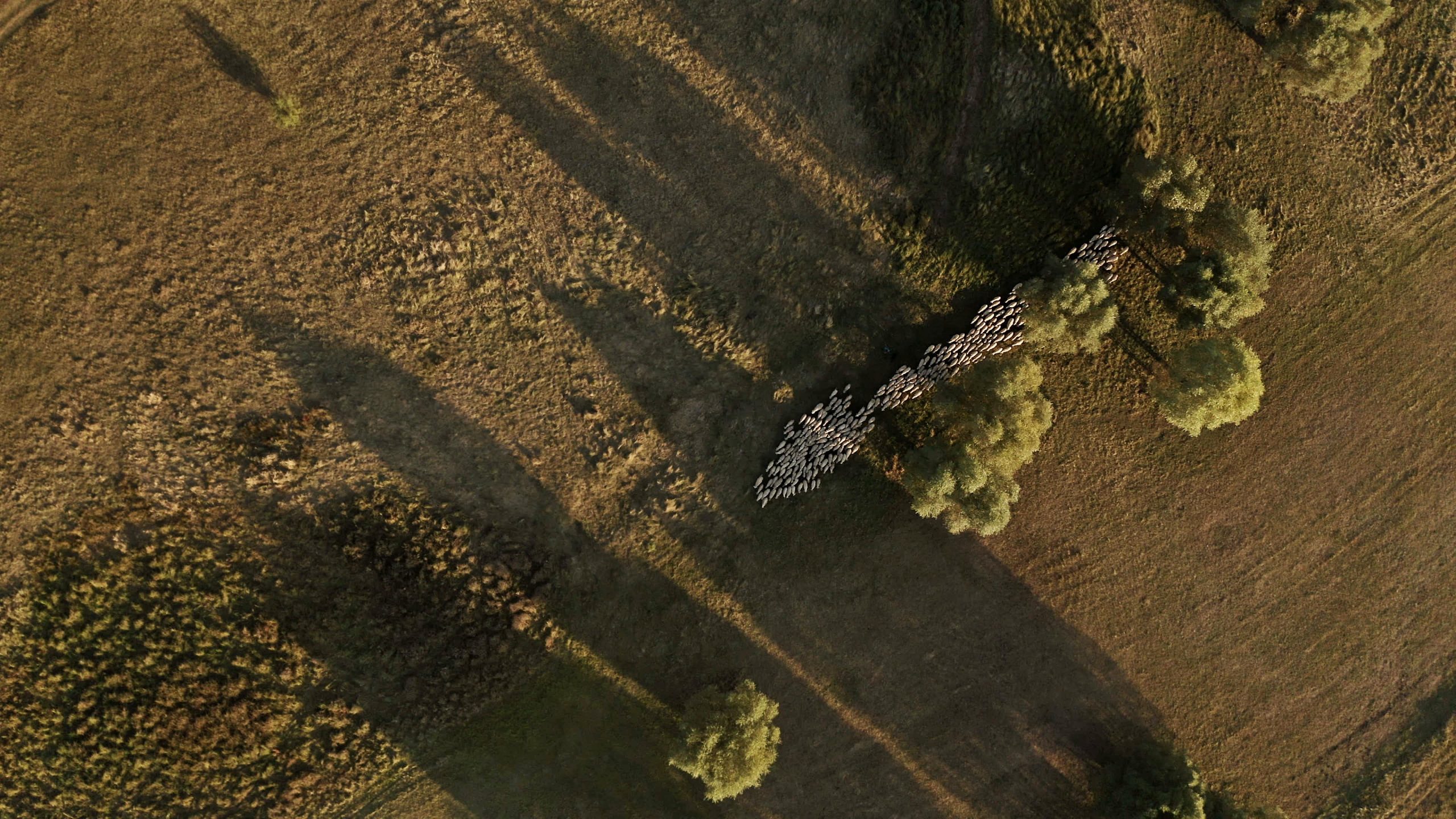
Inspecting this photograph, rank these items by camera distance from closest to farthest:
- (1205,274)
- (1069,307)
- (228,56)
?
(228,56)
(1069,307)
(1205,274)

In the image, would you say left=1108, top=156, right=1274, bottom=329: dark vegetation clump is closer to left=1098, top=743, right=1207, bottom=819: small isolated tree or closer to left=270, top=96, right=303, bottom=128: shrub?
left=1098, top=743, right=1207, bottom=819: small isolated tree

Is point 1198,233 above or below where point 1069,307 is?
above

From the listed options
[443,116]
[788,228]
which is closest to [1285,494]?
[788,228]

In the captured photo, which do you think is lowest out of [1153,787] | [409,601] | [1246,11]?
[409,601]

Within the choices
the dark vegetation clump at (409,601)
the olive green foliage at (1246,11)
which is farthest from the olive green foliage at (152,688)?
the olive green foliage at (1246,11)

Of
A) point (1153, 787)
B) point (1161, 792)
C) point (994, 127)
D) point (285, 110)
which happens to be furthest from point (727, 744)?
point (285, 110)

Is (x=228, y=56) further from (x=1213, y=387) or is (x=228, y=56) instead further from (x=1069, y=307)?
(x=1213, y=387)

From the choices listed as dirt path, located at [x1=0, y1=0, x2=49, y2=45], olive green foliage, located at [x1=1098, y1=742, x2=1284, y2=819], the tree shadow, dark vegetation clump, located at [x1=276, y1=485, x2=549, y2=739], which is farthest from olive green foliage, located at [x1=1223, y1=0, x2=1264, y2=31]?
dirt path, located at [x1=0, y1=0, x2=49, y2=45]

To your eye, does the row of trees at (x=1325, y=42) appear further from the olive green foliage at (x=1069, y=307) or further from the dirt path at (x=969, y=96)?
the olive green foliage at (x=1069, y=307)
